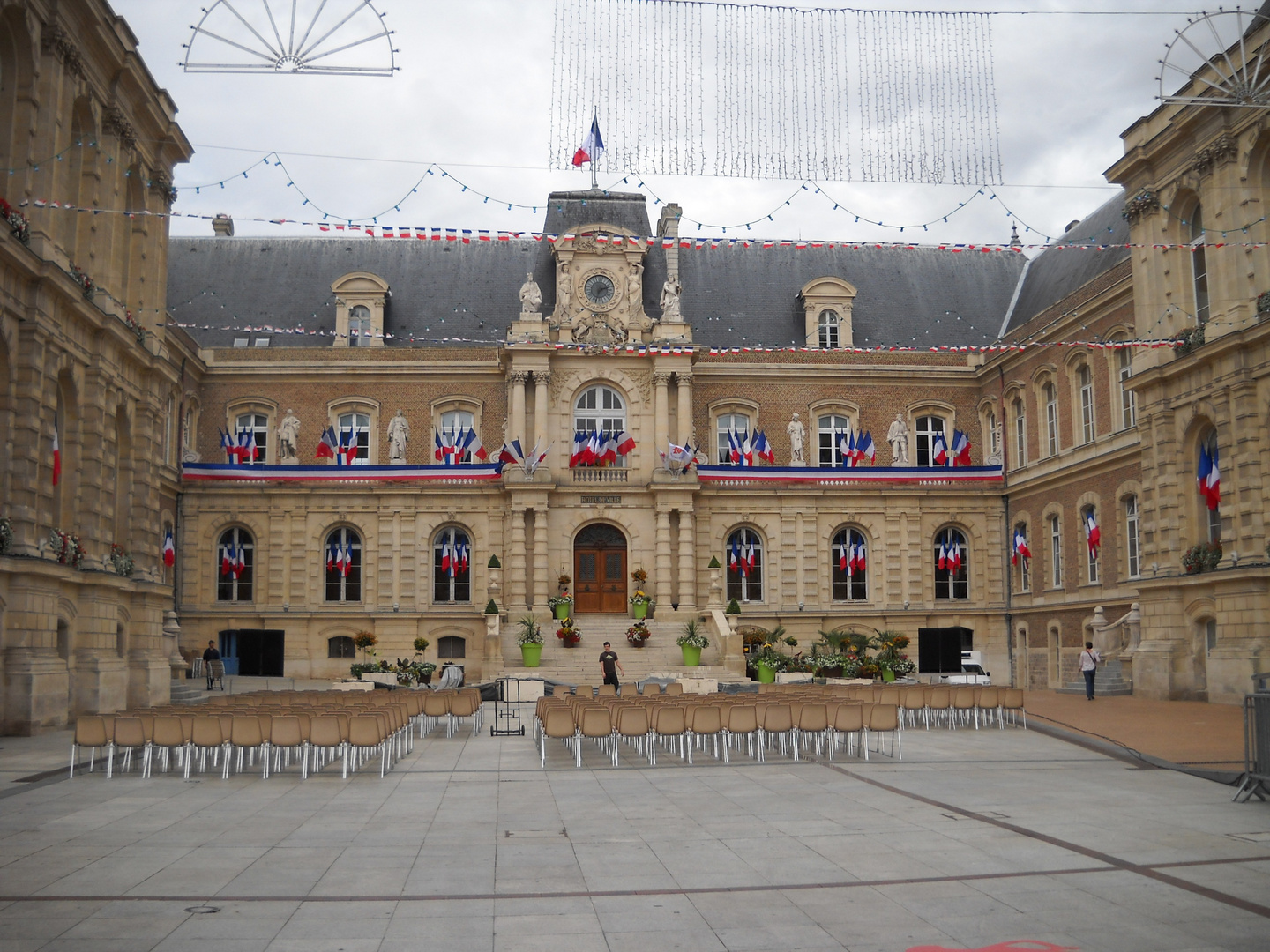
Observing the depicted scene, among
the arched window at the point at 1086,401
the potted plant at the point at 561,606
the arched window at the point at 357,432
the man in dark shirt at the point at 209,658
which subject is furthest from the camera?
the arched window at the point at 357,432

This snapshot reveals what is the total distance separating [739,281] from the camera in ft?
129

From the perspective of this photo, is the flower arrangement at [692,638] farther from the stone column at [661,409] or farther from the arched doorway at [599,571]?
the stone column at [661,409]

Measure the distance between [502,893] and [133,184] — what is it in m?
22.4

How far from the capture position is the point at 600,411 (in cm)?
3581

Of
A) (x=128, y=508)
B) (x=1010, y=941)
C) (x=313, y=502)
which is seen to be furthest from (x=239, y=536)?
(x=1010, y=941)

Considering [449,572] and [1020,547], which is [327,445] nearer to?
[449,572]

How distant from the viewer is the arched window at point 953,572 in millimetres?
36531

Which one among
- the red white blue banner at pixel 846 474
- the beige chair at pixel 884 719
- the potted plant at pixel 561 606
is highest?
the red white blue banner at pixel 846 474

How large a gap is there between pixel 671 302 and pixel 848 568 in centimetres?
981

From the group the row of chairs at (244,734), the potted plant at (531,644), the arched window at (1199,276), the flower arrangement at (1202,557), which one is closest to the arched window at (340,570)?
the potted plant at (531,644)

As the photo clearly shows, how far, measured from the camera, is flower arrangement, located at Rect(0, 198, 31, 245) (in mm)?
18734

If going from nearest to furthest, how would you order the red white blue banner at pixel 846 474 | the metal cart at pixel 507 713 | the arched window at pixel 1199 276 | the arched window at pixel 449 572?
the metal cart at pixel 507 713, the arched window at pixel 1199 276, the arched window at pixel 449 572, the red white blue banner at pixel 846 474

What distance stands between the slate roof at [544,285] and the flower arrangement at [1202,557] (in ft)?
49.2

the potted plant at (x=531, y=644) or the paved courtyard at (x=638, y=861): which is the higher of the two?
the potted plant at (x=531, y=644)
